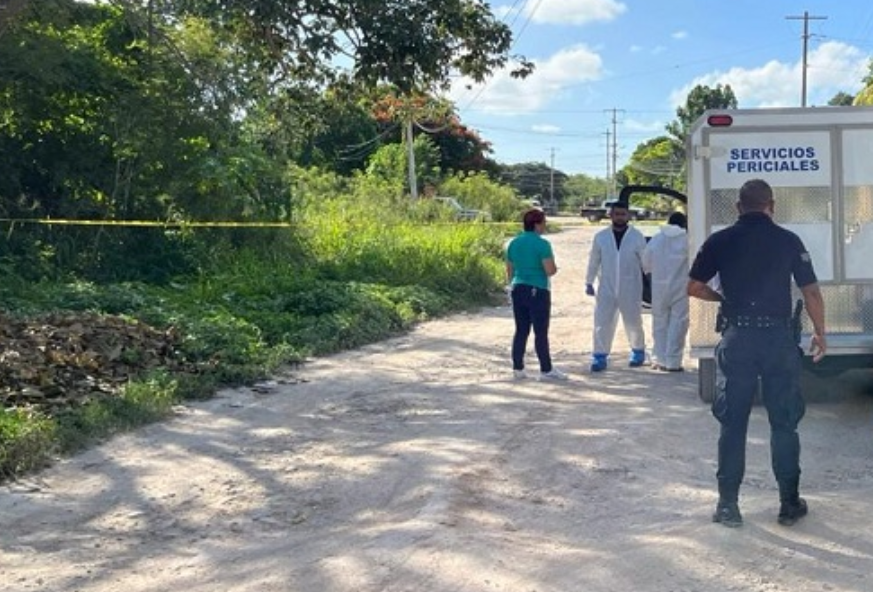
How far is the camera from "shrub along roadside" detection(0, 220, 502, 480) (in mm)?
8336

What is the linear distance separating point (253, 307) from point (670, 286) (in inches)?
250

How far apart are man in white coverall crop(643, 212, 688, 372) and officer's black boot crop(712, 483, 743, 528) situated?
17.1 ft

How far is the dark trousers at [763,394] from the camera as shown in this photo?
5.63 meters

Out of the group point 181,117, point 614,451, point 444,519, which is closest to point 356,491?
point 444,519

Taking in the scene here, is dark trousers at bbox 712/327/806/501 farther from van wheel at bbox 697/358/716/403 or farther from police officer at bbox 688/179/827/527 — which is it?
van wheel at bbox 697/358/716/403

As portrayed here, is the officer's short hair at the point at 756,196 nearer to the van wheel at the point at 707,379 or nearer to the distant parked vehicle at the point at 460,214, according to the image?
the van wheel at the point at 707,379

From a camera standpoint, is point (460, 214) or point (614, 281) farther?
point (460, 214)

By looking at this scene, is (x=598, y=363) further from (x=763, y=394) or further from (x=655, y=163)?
(x=655, y=163)

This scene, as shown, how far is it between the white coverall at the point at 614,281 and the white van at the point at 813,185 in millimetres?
2518

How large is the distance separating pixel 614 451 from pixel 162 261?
1329 centimetres

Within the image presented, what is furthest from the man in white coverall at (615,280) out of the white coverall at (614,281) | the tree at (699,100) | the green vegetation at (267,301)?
the tree at (699,100)

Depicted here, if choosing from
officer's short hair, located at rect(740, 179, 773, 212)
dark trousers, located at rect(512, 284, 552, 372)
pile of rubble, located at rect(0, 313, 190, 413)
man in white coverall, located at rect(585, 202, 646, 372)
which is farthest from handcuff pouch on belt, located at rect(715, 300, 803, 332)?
man in white coverall, located at rect(585, 202, 646, 372)

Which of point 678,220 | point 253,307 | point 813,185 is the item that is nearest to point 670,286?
point 678,220

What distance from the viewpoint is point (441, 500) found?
250 inches
